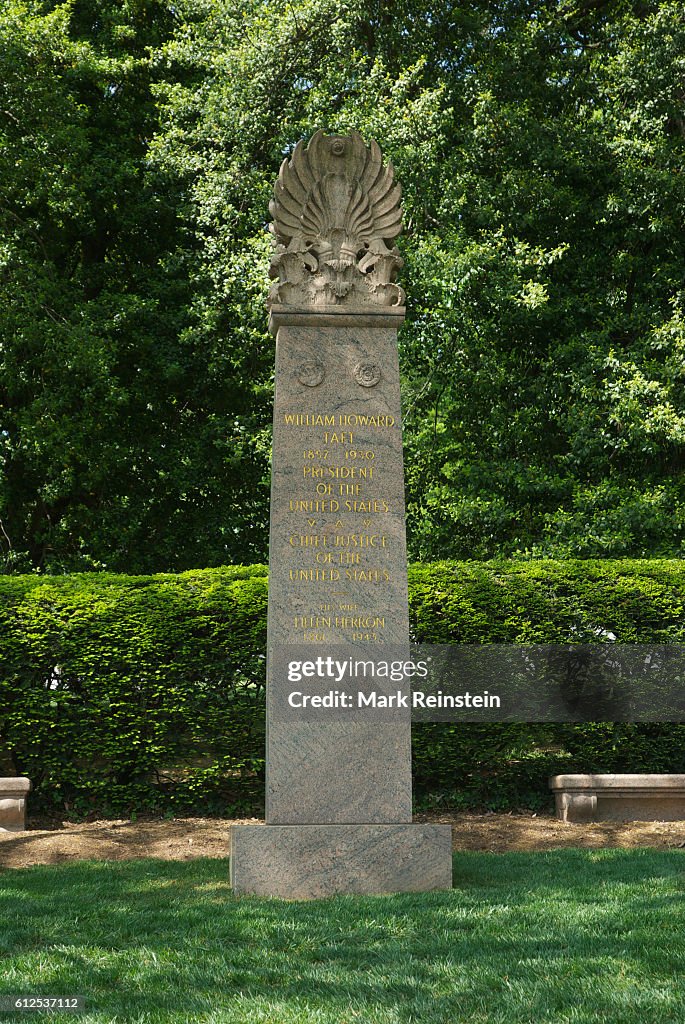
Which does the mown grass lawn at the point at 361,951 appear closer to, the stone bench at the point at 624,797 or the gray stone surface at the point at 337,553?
the gray stone surface at the point at 337,553

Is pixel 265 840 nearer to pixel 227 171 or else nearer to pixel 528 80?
pixel 227 171

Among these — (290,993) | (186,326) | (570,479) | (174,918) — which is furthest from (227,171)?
(290,993)

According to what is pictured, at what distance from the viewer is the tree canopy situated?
49.9 feet

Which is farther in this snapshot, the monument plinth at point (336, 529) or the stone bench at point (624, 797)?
the stone bench at point (624, 797)

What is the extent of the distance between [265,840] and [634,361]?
1039 centimetres

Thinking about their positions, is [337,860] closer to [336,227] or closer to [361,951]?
[361,951]

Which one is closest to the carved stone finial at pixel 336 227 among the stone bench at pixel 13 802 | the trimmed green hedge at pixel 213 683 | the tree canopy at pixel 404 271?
the trimmed green hedge at pixel 213 683

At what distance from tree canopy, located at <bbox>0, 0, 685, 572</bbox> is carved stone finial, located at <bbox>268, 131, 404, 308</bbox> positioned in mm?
6688

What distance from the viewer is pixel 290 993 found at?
4.61 m

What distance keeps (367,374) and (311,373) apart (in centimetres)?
41

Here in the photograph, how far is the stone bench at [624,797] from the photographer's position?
9992 millimetres

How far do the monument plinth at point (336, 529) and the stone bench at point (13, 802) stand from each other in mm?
3303

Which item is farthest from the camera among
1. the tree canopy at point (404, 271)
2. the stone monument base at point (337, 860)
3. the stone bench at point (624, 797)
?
the tree canopy at point (404, 271)

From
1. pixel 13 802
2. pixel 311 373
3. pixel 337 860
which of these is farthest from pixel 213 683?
pixel 311 373
